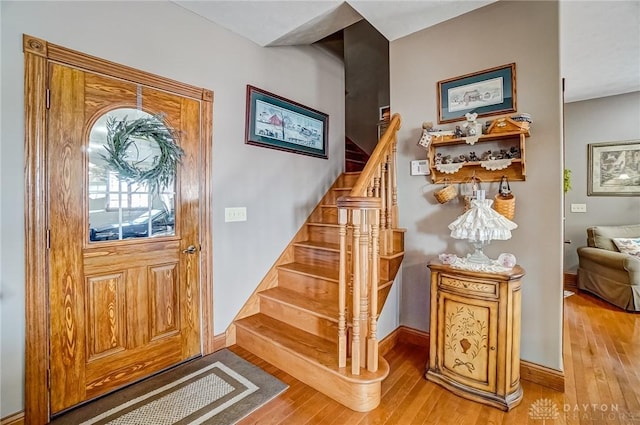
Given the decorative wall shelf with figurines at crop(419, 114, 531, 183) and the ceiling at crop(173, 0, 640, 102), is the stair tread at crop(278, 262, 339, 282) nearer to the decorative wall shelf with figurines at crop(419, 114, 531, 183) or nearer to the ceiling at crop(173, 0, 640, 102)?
the decorative wall shelf with figurines at crop(419, 114, 531, 183)

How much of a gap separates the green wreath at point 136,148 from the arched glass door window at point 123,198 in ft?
0.06

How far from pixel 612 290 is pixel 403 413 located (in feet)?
11.2

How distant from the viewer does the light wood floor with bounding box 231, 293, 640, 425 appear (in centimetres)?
161

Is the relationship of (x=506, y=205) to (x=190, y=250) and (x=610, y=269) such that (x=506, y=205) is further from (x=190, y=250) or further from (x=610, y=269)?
(x=610, y=269)

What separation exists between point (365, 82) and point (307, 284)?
357cm

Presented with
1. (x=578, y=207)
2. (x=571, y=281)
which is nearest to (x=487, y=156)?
A: (x=578, y=207)

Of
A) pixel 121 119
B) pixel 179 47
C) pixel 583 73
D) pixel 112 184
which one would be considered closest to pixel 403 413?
pixel 112 184

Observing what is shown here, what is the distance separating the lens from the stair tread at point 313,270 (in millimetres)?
2471

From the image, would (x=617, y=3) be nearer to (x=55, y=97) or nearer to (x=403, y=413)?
(x=403, y=413)

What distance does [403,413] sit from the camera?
5.47 feet

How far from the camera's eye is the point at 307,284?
101 inches

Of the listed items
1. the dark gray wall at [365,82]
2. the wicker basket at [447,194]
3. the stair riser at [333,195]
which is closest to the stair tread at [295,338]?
the wicker basket at [447,194]

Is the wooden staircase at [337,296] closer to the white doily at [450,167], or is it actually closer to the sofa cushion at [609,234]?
the white doily at [450,167]

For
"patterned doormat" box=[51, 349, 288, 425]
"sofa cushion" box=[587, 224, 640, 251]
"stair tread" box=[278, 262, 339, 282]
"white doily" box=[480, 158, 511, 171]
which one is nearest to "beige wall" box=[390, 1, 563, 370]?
"white doily" box=[480, 158, 511, 171]
